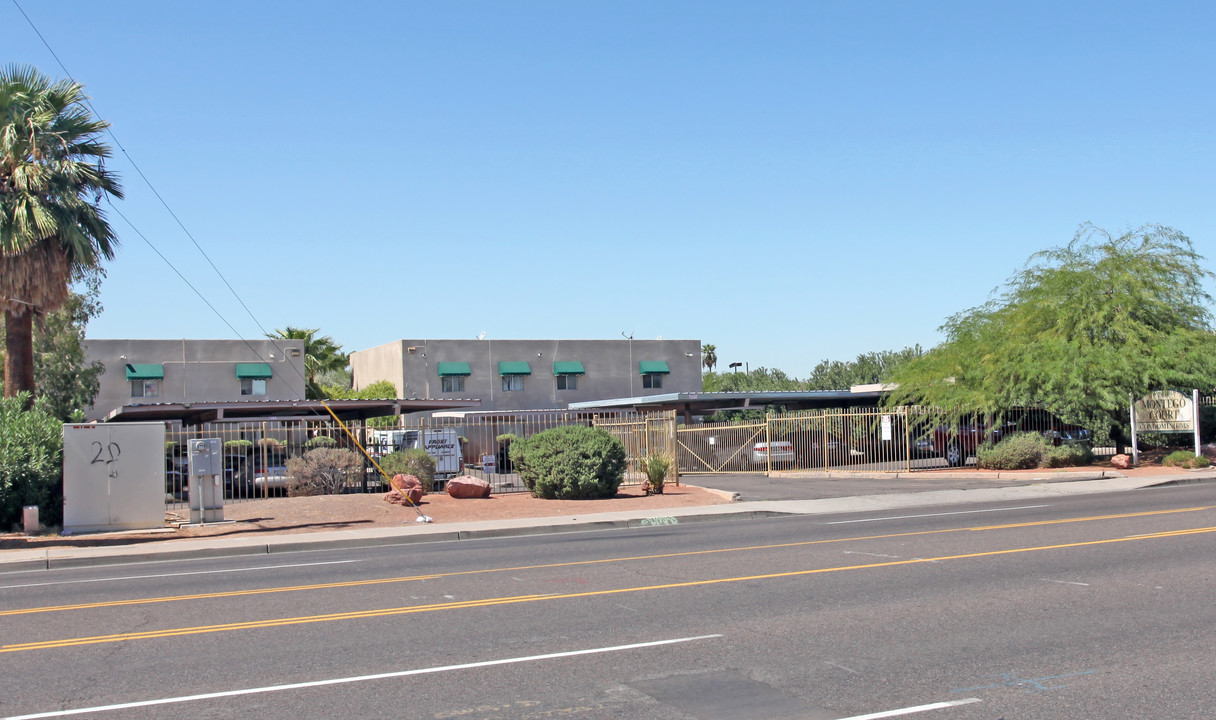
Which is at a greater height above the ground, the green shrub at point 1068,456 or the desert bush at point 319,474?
the desert bush at point 319,474

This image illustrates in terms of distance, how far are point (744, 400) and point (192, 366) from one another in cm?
3022

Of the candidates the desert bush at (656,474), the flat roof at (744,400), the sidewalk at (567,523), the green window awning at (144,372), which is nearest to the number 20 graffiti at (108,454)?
the sidewalk at (567,523)

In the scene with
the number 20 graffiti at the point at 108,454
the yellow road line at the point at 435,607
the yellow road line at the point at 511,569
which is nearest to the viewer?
the yellow road line at the point at 435,607

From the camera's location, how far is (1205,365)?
2927cm

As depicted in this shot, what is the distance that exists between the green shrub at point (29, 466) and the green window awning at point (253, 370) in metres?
34.5

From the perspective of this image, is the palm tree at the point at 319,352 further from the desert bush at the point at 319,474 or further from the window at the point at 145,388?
the desert bush at the point at 319,474

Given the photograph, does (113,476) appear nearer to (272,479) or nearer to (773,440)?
(272,479)

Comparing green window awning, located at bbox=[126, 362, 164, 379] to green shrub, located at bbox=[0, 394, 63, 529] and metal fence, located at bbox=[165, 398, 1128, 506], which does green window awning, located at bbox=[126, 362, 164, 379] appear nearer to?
metal fence, located at bbox=[165, 398, 1128, 506]

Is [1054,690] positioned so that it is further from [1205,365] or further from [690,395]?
[690,395]

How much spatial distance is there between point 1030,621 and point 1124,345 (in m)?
24.1

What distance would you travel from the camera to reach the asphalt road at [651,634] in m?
6.40

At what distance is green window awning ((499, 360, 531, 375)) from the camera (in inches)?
2328

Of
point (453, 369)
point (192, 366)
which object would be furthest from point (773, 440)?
point (192, 366)

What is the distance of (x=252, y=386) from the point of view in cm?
5578
